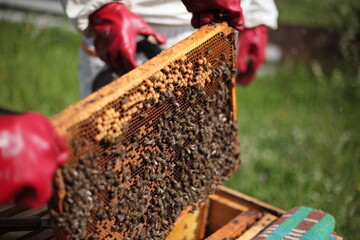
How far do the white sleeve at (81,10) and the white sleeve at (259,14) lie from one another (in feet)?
3.06

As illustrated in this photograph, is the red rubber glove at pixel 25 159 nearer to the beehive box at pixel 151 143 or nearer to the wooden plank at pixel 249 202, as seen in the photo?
the beehive box at pixel 151 143

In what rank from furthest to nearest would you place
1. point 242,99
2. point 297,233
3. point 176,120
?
point 242,99, point 297,233, point 176,120

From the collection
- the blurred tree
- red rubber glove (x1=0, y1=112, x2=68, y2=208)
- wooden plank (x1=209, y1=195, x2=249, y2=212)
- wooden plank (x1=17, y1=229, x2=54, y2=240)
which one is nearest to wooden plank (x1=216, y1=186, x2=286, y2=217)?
wooden plank (x1=209, y1=195, x2=249, y2=212)

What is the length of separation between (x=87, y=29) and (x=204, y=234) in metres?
1.71

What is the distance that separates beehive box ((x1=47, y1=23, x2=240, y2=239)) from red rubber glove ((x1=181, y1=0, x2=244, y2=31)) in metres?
0.06

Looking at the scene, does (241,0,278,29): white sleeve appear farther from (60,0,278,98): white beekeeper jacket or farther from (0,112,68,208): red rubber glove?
(0,112,68,208): red rubber glove

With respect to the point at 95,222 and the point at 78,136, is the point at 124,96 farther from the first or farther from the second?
the point at 95,222

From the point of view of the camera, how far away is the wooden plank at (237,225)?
2.42 meters

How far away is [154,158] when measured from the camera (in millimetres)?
2018

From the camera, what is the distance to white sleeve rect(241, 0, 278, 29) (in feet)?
9.62

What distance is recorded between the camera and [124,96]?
1762mm

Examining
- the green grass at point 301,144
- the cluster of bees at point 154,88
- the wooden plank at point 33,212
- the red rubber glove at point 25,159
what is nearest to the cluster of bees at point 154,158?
the cluster of bees at point 154,88

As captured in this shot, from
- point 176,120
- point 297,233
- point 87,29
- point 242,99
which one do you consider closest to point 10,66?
point 242,99

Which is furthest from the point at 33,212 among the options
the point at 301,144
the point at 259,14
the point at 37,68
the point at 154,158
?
the point at 37,68
